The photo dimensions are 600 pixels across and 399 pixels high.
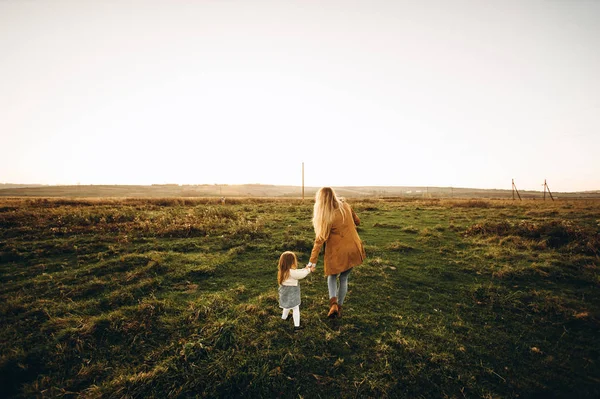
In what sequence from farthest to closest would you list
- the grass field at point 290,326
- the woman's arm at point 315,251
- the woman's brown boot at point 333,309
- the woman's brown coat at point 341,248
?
the woman's brown boot at point 333,309 → the woman's brown coat at point 341,248 → the woman's arm at point 315,251 → the grass field at point 290,326

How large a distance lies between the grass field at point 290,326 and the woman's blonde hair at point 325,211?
79.3 inches

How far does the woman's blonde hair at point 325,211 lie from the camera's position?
4914 mm

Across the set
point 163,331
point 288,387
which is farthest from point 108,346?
point 288,387

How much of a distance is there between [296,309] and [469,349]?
321 centimetres

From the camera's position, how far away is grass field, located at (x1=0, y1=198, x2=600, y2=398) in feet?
12.2

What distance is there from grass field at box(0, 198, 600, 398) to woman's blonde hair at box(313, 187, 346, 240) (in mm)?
2014

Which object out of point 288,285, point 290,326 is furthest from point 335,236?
point 290,326

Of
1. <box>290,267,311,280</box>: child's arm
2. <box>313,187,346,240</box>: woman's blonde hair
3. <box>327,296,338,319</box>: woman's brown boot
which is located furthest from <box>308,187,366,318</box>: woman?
<box>327,296,338,319</box>: woman's brown boot

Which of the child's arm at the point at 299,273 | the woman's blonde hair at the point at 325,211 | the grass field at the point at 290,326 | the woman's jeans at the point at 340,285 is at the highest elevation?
the woman's blonde hair at the point at 325,211

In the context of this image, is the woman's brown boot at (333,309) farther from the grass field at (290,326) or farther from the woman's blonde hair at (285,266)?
the woman's blonde hair at (285,266)

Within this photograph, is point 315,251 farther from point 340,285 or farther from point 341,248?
point 340,285

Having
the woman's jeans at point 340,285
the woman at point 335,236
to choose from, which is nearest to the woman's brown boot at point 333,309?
the woman's jeans at point 340,285

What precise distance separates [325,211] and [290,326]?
8.23 feet

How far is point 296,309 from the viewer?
16.6ft
